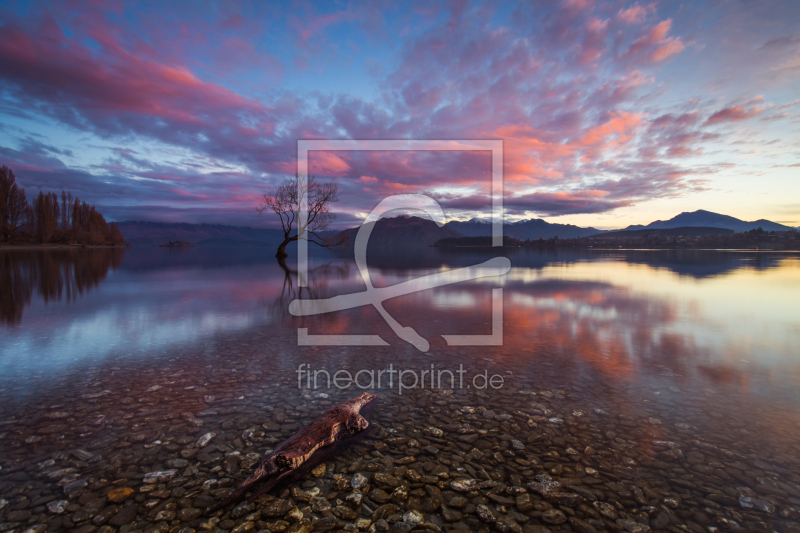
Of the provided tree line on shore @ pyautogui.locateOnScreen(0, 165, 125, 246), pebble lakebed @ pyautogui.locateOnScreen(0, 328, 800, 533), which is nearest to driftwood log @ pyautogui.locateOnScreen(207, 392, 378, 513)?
pebble lakebed @ pyautogui.locateOnScreen(0, 328, 800, 533)

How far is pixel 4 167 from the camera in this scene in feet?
320

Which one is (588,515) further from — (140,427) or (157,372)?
(157,372)

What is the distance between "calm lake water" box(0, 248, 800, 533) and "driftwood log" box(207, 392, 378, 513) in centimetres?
19

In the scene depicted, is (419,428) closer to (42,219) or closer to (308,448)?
(308,448)

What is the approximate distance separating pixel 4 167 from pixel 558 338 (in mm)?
152629

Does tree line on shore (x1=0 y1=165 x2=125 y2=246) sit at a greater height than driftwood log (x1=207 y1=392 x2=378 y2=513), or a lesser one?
greater

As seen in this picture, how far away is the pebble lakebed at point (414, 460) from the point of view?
4309 millimetres

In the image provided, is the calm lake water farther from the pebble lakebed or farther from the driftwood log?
the driftwood log

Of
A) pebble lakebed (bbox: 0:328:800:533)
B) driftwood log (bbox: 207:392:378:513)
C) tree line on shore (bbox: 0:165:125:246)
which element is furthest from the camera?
tree line on shore (bbox: 0:165:125:246)

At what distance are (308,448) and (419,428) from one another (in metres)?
2.16

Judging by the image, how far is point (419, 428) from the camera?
6.39 meters

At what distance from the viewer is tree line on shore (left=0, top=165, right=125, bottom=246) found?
9600 centimetres

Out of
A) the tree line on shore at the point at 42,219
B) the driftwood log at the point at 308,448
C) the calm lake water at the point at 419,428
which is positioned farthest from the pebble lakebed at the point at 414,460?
the tree line on shore at the point at 42,219

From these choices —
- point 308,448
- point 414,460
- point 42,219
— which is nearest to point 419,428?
point 414,460
